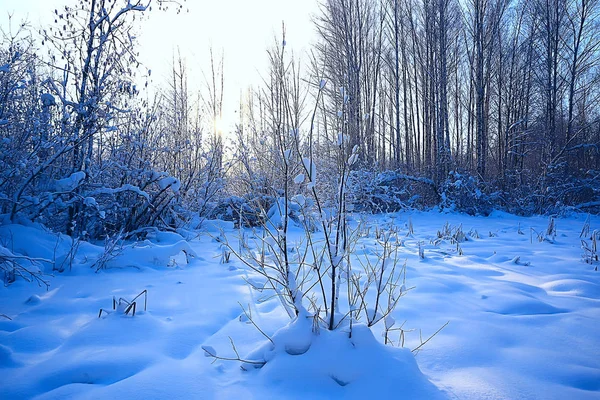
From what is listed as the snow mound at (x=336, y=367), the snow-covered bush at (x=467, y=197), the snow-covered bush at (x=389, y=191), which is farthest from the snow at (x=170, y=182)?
the snow-covered bush at (x=467, y=197)

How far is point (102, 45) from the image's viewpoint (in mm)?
4422

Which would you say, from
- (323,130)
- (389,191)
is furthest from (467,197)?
(323,130)

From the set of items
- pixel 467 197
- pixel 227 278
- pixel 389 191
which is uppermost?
pixel 389 191

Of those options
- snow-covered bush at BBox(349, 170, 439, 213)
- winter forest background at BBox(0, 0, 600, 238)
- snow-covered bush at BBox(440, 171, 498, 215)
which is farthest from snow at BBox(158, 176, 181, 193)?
snow-covered bush at BBox(440, 171, 498, 215)

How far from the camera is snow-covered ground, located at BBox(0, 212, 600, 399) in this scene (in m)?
1.31

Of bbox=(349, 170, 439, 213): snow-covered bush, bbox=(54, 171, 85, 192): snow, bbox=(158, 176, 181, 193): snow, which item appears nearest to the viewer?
bbox=(54, 171, 85, 192): snow

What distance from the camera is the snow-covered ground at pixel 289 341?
51.5 inches

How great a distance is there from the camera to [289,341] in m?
1.46

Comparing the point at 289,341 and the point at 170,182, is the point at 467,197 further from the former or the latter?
the point at 289,341

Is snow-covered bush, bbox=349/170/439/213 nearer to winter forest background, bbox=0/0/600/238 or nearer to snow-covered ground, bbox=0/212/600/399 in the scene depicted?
winter forest background, bbox=0/0/600/238

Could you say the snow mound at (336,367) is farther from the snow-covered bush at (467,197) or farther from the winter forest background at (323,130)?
the snow-covered bush at (467,197)

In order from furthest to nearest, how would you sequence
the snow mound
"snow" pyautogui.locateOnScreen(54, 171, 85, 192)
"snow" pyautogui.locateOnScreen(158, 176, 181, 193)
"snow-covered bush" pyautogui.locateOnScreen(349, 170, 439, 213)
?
"snow-covered bush" pyautogui.locateOnScreen(349, 170, 439, 213) < "snow" pyautogui.locateOnScreen(158, 176, 181, 193) < "snow" pyautogui.locateOnScreen(54, 171, 85, 192) < the snow mound

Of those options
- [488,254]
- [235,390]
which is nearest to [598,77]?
[488,254]

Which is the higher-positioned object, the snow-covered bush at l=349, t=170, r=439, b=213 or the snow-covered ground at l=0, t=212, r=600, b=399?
the snow-covered bush at l=349, t=170, r=439, b=213
